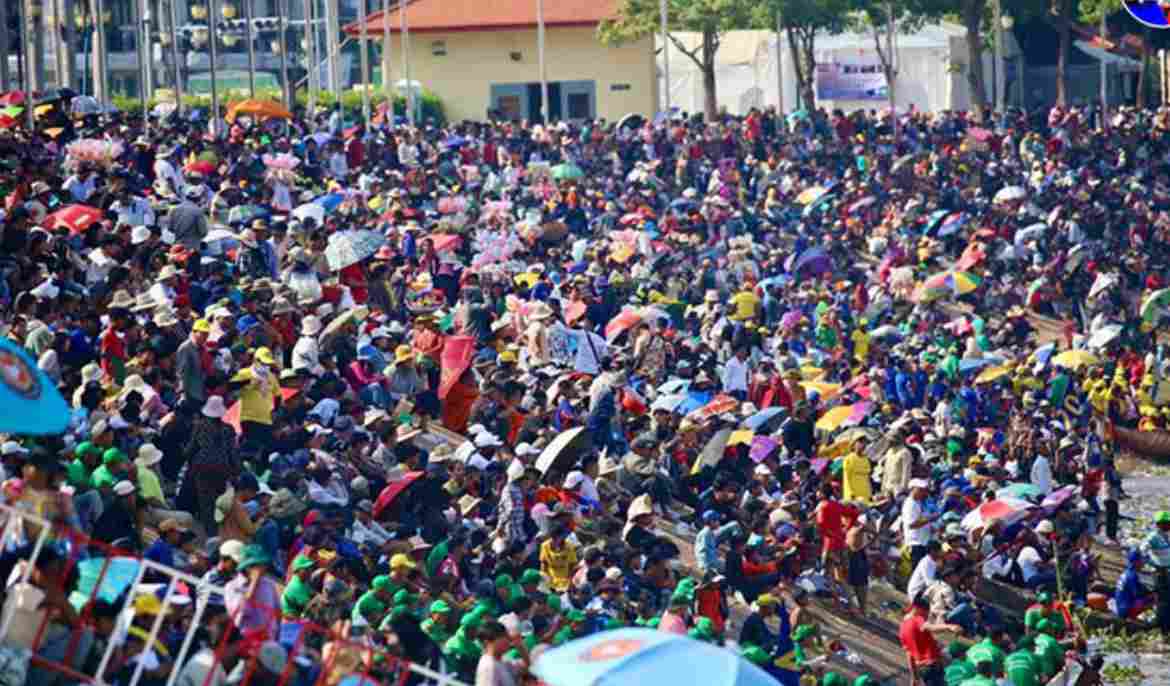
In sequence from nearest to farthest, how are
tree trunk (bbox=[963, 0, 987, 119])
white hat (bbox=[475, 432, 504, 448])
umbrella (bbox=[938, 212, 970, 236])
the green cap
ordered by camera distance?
the green cap, white hat (bbox=[475, 432, 504, 448]), umbrella (bbox=[938, 212, 970, 236]), tree trunk (bbox=[963, 0, 987, 119])

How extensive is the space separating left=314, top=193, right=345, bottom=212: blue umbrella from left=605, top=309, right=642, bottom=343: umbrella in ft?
12.6

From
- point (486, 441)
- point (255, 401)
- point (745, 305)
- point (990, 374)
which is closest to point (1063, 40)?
point (745, 305)

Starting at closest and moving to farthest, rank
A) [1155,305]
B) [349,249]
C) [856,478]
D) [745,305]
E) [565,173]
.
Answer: [856,478] < [349,249] < [745,305] < [1155,305] < [565,173]

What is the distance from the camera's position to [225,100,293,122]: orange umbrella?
41.9m

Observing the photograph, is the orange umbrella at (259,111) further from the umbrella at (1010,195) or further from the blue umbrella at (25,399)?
the blue umbrella at (25,399)

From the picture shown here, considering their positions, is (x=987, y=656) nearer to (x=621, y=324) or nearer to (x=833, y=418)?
(x=833, y=418)

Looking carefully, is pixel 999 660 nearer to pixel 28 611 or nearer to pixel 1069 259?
pixel 28 611

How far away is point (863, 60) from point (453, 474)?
45.6 meters

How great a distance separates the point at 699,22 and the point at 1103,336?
23173mm

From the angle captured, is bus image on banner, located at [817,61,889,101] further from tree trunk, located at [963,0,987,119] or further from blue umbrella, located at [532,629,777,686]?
blue umbrella, located at [532,629,777,686]

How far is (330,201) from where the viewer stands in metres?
32.2

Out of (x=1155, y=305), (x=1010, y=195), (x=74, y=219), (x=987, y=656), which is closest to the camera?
(x=987, y=656)

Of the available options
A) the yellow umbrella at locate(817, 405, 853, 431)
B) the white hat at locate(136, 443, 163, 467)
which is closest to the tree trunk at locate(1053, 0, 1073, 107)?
the yellow umbrella at locate(817, 405, 853, 431)

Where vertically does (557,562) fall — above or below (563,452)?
below
